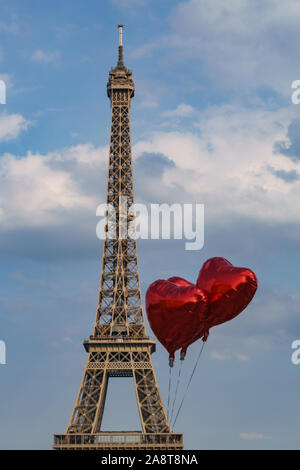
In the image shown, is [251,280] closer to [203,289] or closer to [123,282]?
[203,289]

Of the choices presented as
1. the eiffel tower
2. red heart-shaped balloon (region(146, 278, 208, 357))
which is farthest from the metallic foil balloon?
the eiffel tower

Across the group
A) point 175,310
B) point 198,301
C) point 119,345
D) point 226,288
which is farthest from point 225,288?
point 119,345

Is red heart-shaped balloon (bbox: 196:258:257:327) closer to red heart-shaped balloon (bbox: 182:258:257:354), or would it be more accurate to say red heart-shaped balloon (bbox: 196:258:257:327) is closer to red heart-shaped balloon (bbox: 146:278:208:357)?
red heart-shaped balloon (bbox: 182:258:257:354)

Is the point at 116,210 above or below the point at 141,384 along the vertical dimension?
above

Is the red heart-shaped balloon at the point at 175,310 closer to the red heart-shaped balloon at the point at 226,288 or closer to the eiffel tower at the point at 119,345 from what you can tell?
the red heart-shaped balloon at the point at 226,288

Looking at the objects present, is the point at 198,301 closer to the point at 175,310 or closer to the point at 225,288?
the point at 175,310

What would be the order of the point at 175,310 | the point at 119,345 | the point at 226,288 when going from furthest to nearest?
the point at 119,345
the point at 175,310
the point at 226,288
